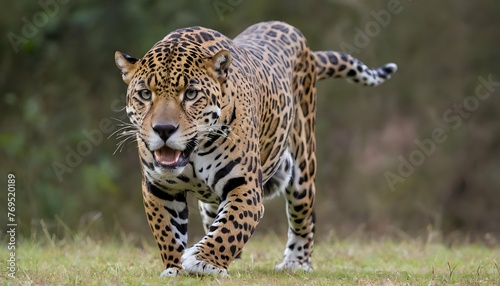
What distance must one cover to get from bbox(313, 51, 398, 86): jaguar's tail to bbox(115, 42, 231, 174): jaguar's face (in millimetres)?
2443

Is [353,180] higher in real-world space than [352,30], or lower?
lower

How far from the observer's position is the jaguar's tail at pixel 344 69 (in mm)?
8711

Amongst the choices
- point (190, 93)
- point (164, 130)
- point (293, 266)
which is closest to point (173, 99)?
point (190, 93)

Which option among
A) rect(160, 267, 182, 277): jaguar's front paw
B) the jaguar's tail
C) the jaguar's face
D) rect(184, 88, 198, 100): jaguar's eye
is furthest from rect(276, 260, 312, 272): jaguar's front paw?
rect(184, 88, 198, 100): jaguar's eye

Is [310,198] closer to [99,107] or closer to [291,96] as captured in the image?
[291,96]

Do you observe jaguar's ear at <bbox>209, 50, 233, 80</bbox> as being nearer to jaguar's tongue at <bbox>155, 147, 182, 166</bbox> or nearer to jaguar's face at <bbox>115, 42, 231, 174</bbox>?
jaguar's face at <bbox>115, 42, 231, 174</bbox>

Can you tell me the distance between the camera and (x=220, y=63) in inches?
250

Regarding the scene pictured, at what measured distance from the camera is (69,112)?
50.2 ft

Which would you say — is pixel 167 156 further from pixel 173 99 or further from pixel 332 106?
pixel 332 106

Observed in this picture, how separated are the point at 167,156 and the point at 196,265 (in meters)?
0.70

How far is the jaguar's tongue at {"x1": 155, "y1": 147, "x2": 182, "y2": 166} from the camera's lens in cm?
604

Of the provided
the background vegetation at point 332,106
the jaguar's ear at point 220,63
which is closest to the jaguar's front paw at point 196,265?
the jaguar's ear at point 220,63

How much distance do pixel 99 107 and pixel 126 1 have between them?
174 centimetres

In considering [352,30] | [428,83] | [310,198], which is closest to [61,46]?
[352,30]
